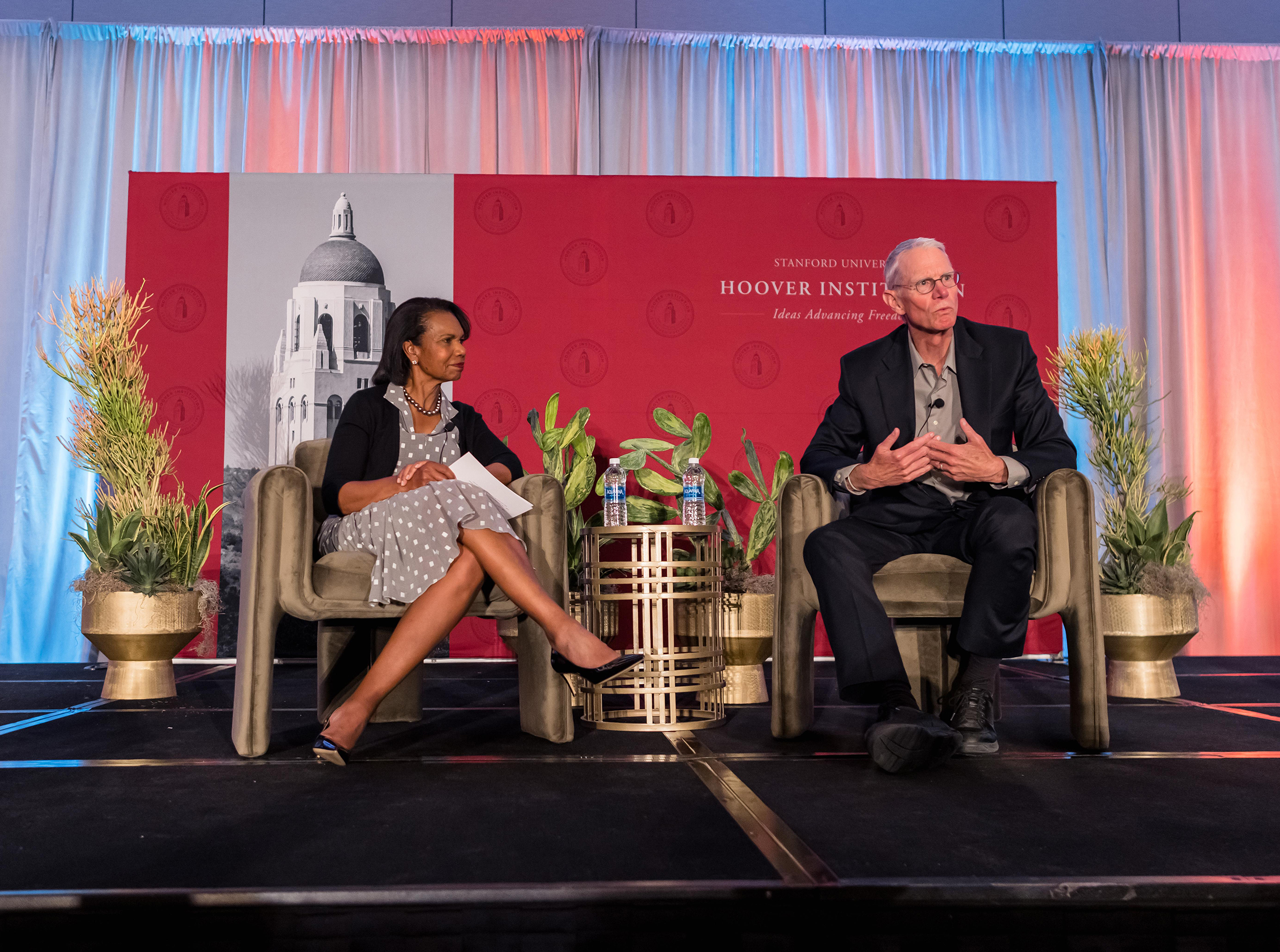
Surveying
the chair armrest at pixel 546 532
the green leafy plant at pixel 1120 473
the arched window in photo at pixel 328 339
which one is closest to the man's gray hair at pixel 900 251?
the chair armrest at pixel 546 532

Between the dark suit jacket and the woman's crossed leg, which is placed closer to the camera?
the woman's crossed leg

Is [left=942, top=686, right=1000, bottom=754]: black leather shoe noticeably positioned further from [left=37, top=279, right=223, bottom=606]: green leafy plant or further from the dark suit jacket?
[left=37, top=279, right=223, bottom=606]: green leafy plant

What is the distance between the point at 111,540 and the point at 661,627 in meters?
1.89

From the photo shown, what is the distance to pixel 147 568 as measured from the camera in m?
3.07

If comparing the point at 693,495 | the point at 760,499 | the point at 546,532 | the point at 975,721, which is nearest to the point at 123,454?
the point at 546,532

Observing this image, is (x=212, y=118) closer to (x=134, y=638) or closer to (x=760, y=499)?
(x=134, y=638)

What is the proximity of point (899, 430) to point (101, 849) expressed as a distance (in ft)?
5.82

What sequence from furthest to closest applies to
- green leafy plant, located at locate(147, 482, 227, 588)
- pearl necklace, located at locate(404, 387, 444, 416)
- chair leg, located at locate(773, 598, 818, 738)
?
green leafy plant, located at locate(147, 482, 227, 588) < pearl necklace, located at locate(404, 387, 444, 416) < chair leg, located at locate(773, 598, 818, 738)

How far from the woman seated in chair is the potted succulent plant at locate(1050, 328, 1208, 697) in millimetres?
1743

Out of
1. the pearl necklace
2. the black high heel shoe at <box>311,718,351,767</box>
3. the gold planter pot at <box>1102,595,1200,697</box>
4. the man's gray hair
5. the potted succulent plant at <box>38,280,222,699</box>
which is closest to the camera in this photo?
the black high heel shoe at <box>311,718,351,767</box>

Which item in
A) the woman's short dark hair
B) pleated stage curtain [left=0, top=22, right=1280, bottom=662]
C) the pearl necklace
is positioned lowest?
the pearl necklace

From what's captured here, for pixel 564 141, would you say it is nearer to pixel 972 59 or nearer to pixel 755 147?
pixel 755 147

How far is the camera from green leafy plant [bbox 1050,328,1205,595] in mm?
3027

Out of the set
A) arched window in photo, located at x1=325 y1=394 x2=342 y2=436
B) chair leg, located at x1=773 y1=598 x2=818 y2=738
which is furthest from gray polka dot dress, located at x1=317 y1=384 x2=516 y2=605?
arched window in photo, located at x1=325 y1=394 x2=342 y2=436
